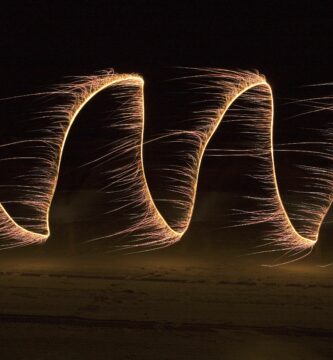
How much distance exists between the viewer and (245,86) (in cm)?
663

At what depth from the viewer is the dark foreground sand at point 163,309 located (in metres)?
3.93

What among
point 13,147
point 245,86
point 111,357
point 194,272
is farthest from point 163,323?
point 13,147

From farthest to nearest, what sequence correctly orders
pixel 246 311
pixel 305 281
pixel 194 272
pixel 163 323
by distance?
pixel 194 272 → pixel 305 281 → pixel 246 311 → pixel 163 323

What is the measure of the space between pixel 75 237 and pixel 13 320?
13.8ft

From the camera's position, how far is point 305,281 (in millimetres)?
6047

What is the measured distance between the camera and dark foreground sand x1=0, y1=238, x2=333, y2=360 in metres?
3.93

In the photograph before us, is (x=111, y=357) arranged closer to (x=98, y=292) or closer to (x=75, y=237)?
(x=98, y=292)

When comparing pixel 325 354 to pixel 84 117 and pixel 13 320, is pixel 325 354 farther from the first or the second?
pixel 84 117

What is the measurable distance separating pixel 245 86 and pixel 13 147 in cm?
383

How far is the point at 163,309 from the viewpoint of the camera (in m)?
4.89

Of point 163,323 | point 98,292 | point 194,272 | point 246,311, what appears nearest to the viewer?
point 163,323

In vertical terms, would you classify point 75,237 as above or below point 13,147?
below

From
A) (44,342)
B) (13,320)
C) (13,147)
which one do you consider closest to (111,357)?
(44,342)

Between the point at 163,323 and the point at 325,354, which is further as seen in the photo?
the point at 163,323
